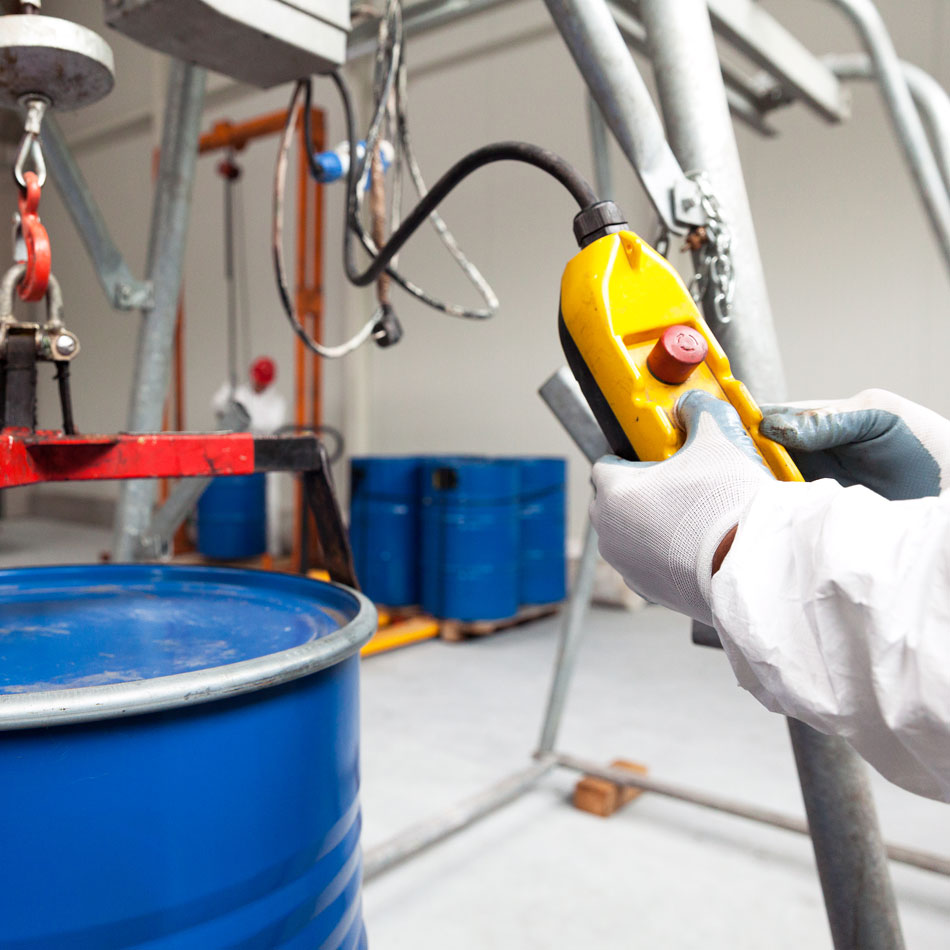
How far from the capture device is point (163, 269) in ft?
4.93

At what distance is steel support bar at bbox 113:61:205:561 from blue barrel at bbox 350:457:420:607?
1.74m

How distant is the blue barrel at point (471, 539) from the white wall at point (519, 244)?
3.29 feet

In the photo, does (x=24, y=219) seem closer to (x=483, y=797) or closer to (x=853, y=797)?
(x=853, y=797)

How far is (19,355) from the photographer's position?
2.56 feet

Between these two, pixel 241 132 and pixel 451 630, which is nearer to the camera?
pixel 451 630

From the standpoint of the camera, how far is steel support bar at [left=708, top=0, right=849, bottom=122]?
1447mm

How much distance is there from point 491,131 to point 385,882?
378 cm

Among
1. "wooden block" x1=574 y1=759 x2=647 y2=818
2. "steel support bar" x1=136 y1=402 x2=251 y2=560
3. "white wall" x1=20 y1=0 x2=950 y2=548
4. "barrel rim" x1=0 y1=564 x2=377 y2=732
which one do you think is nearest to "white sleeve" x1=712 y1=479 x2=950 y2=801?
"barrel rim" x1=0 y1=564 x2=377 y2=732

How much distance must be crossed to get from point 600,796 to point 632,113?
1.36m

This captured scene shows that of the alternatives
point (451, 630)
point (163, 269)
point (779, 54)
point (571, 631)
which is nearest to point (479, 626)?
point (451, 630)

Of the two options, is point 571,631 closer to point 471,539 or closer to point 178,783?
point 178,783

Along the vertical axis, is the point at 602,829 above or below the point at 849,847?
below

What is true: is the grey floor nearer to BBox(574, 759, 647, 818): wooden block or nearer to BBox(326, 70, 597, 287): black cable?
BBox(574, 759, 647, 818): wooden block

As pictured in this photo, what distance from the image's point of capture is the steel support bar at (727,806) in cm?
142
